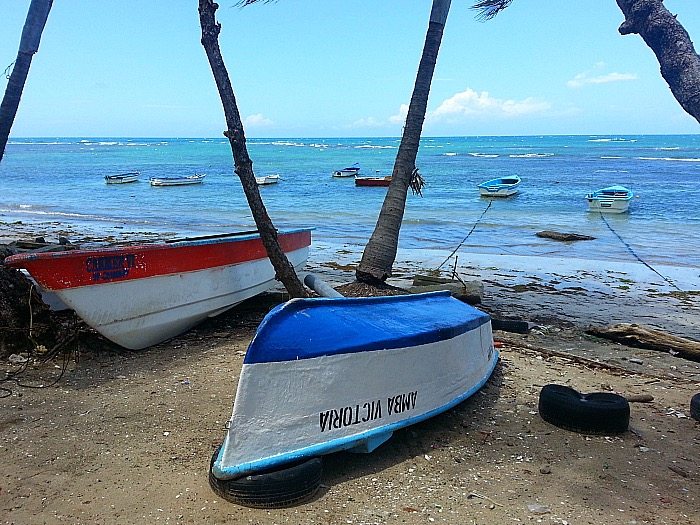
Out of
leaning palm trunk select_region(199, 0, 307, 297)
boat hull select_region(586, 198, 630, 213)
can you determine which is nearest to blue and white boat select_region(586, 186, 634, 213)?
boat hull select_region(586, 198, 630, 213)

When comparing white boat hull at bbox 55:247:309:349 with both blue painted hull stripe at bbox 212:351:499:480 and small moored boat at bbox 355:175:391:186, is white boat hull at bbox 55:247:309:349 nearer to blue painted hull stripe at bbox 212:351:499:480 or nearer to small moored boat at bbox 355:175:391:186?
blue painted hull stripe at bbox 212:351:499:480

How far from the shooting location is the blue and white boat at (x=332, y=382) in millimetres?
4113

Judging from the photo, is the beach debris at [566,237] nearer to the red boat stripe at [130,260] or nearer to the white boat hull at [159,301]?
the red boat stripe at [130,260]

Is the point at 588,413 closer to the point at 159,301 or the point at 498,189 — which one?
the point at 159,301

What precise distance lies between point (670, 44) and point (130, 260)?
5.33m

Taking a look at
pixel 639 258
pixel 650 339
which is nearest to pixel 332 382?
pixel 650 339

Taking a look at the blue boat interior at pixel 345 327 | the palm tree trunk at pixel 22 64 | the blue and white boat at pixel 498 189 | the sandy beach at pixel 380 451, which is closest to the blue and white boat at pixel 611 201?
the blue and white boat at pixel 498 189

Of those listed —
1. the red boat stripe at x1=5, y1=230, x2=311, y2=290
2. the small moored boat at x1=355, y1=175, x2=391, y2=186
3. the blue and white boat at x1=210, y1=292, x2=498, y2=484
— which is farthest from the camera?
the small moored boat at x1=355, y1=175, x2=391, y2=186

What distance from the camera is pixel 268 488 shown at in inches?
159

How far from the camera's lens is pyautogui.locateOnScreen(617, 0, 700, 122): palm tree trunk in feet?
13.0

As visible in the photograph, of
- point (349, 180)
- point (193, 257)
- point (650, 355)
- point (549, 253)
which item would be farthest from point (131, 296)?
point (349, 180)

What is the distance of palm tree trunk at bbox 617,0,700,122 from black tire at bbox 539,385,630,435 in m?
2.34

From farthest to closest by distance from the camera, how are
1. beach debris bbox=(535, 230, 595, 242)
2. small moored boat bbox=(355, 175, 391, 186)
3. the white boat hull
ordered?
small moored boat bbox=(355, 175, 391, 186) → beach debris bbox=(535, 230, 595, 242) → the white boat hull

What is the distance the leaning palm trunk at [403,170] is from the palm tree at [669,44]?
15.3 feet
